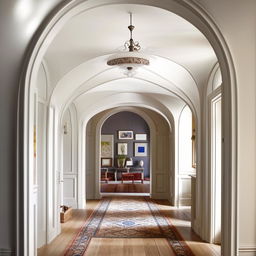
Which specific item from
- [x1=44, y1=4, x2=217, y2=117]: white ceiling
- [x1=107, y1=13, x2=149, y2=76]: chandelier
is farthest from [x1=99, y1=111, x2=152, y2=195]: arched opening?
[x1=107, y1=13, x2=149, y2=76]: chandelier

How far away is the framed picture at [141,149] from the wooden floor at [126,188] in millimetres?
2124

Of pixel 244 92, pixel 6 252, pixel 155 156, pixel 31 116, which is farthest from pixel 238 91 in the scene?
pixel 155 156

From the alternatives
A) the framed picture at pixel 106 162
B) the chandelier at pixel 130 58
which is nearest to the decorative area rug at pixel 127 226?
the chandelier at pixel 130 58

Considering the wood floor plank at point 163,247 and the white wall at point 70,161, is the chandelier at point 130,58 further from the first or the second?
the white wall at point 70,161

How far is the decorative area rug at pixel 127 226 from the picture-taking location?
20.5 ft

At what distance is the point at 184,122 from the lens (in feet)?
35.4

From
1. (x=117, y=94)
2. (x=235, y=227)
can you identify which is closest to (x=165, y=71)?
(x=117, y=94)

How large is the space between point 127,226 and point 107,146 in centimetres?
1087

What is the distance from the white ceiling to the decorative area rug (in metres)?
2.73

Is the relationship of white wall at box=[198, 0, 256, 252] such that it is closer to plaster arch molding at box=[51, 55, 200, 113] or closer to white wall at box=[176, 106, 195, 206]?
plaster arch molding at box=[51, 55, 200, 113]

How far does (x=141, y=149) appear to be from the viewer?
18562 mm

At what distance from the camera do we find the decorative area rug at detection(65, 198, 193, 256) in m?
6.24

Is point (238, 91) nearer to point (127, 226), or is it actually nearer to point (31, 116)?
point (31, 116)

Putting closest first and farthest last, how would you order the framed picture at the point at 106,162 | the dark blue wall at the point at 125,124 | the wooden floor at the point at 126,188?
the wooden floor at the point at 126,188 → the framed picture at the point at 106,162 → the dark blue wall at the point at 125,124
